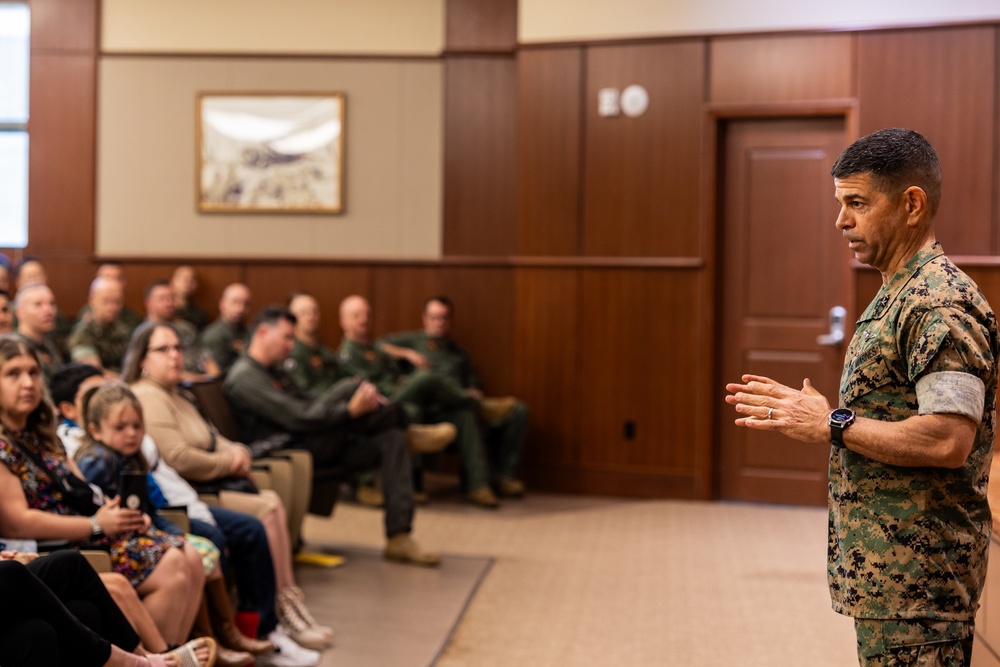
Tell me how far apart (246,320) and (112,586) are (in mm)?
4332

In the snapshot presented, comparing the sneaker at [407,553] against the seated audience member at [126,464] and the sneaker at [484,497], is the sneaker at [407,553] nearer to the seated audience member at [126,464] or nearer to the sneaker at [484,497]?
the sneaker at [484,497]

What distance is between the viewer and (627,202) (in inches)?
253

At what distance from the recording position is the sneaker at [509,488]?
21.2 ft

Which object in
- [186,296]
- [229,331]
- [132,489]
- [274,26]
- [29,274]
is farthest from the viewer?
[274,26]

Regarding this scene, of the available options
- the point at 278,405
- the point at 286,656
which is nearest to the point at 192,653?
the point at 286,656

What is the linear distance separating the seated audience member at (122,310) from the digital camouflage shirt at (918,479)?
215 inches

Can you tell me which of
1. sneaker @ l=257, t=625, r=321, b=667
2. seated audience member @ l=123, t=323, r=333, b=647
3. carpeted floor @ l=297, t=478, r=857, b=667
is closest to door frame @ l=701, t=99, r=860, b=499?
carpeted floor @ l=297, t=478, r=857, b=667

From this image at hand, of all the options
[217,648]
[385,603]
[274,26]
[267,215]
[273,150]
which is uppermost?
[274,26]

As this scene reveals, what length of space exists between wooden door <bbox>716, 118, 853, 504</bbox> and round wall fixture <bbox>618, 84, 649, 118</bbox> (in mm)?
476

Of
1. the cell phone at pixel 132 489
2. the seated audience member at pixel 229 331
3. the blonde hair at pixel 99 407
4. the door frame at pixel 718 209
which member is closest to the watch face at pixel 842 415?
the cell phone at pixel 132 489

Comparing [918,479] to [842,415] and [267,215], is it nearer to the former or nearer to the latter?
[842,415]

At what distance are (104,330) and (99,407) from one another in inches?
126

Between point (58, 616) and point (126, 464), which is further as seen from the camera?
point (126, 464)

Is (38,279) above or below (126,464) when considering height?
above
